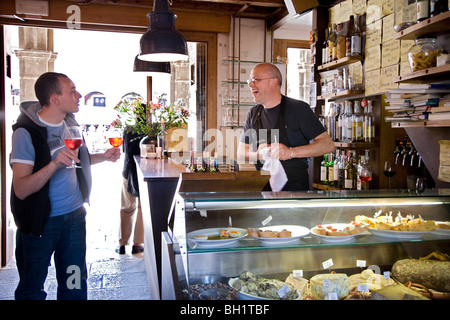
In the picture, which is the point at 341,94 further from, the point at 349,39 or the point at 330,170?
the point at 330,170

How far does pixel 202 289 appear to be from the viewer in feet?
5.17

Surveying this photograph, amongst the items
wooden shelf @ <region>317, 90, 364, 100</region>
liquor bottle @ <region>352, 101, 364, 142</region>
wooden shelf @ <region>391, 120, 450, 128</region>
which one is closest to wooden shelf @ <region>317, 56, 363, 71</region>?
wooden shelf @ <region>317, 90, 364, 100</region>

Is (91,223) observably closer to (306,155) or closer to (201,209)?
(306,155)

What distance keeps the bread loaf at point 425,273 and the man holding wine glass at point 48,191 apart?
1633 millimetres

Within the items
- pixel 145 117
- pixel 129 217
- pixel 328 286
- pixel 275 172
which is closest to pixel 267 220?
pixel 328 286

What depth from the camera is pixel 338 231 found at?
1.64m

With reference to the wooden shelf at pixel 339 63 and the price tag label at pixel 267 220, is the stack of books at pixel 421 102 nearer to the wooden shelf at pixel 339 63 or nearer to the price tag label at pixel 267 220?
the wooden shelf at pixel 339 63

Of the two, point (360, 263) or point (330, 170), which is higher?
point (330, 170)

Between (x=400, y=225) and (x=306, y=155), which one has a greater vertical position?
(x=306, y=155)

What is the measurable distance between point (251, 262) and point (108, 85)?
7.25 m

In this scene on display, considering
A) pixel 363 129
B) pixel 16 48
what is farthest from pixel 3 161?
pixel 16 48

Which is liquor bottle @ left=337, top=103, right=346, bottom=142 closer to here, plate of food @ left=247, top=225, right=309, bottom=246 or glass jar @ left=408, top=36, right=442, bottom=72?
glass jar @ left=408, top=36, right=442, bottom=72

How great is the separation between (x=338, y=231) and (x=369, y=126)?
89.9 inches

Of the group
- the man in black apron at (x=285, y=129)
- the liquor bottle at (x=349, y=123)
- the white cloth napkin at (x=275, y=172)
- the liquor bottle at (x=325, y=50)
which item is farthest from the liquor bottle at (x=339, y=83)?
the white cloth napkin at (x=275, y=172)
